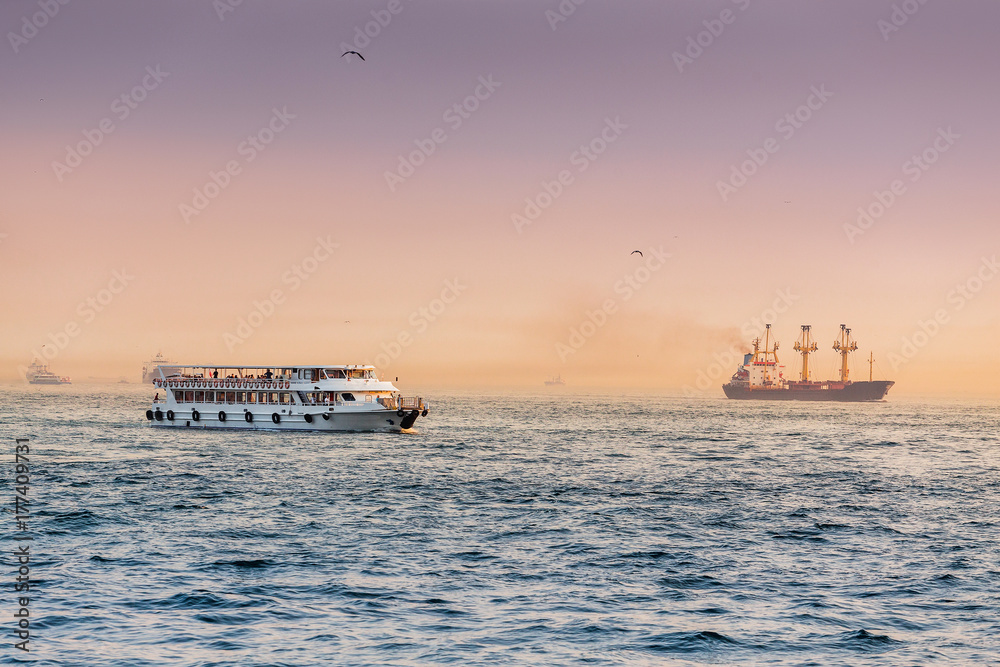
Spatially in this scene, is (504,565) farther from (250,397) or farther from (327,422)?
(250,397)

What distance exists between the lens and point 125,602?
2228cm

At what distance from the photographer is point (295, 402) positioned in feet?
278

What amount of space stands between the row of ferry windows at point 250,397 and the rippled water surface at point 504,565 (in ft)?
81.5

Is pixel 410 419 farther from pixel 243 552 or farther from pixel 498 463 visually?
pixel 243 552

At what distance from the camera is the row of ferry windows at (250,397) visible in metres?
83.4

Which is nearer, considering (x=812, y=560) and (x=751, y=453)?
(x=812, y=560)

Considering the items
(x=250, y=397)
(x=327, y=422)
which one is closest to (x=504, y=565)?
(x=327, y=422)

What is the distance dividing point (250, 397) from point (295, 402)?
6081mm

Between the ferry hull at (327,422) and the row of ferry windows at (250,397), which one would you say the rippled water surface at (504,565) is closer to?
the ferry hull at (327,422)

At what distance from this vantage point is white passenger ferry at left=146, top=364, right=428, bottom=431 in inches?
3226

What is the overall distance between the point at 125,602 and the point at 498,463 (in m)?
40.4

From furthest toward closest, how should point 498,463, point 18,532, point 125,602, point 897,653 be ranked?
point 498,463
point 18,532
point 125,602
point 897,653

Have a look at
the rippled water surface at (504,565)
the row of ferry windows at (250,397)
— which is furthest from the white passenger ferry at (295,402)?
the rippled water surface at (504,565)

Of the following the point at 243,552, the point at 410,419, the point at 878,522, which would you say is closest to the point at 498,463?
the point at 410,419
